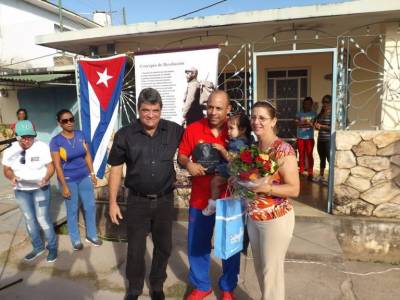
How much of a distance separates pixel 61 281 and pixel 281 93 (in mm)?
6192

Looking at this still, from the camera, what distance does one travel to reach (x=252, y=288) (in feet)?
10.7

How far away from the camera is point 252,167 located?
2.16 metres

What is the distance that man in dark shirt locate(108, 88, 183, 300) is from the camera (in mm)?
2715

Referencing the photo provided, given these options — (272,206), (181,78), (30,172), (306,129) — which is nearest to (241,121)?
(272,206)

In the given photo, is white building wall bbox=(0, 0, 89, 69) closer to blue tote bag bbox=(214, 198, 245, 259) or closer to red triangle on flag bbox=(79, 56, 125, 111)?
red triangle on flag bbox=(79, 56, 125, 111)

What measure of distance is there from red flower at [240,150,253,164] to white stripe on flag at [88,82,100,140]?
11.2ft

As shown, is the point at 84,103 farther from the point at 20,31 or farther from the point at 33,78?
the point at 20,31

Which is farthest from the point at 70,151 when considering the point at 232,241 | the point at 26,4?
the point at 26,4

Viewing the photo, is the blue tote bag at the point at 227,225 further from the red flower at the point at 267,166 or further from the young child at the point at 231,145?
the red flower at the point at 267,166

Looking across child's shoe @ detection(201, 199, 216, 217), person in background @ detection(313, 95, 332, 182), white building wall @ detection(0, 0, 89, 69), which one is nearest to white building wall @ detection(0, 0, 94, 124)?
white building wall @ detection(0, 0, 89, 69)

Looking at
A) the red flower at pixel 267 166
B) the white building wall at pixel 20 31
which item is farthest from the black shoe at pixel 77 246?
the white building wall at pixel 20 31

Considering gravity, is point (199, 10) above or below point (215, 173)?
above

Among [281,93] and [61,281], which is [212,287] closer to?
[61,281]

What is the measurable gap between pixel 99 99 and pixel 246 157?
3459 mm
